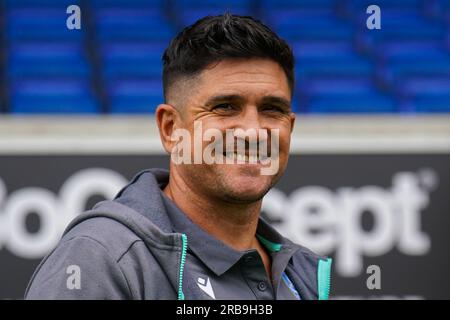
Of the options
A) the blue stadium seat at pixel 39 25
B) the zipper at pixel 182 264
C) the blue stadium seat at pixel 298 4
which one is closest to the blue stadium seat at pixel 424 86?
the blue stadium seat at pixel 298 4

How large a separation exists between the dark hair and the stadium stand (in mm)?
2887

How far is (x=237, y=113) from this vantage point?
152cm

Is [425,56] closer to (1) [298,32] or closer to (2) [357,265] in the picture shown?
(1) [298,32]

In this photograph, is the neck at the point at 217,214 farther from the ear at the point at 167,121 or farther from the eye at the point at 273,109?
the eye at the point at 273,109

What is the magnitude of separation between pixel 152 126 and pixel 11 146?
611mm

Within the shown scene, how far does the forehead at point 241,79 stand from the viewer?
1513 mm

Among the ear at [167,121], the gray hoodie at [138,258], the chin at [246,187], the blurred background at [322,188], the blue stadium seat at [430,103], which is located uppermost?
the ear at [167,121]

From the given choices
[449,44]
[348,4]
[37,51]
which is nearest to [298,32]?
[348,4]

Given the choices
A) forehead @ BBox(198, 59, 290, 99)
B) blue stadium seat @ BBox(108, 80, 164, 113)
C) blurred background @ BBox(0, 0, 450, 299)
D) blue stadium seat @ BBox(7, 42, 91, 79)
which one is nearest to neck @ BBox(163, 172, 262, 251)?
forehead @ BBox(198, 59, 290, 99)

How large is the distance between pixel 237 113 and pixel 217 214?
8.5 inches

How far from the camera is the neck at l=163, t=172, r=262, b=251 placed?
1.60 m

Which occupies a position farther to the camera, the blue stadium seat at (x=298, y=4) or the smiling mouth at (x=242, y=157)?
the blue stadium seat at (x=298, y=4)

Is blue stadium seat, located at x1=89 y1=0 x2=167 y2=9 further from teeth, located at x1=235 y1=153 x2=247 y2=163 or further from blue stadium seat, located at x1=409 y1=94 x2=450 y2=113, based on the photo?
teeth, located at x1=235 y1=153 x2=247 y2=163
